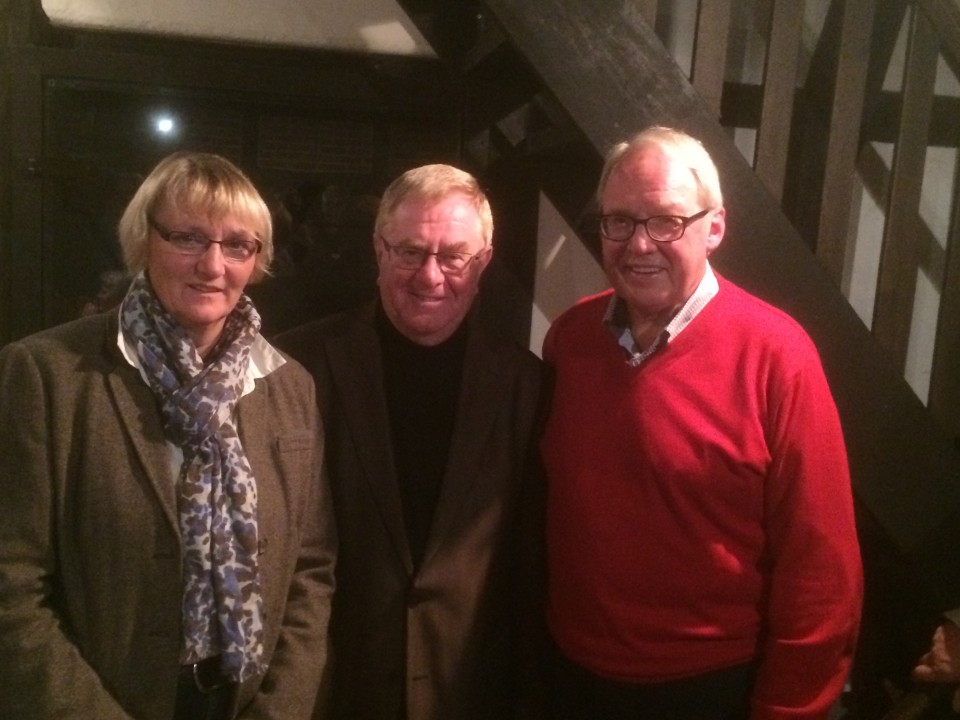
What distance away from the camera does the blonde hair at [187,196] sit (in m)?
1.23

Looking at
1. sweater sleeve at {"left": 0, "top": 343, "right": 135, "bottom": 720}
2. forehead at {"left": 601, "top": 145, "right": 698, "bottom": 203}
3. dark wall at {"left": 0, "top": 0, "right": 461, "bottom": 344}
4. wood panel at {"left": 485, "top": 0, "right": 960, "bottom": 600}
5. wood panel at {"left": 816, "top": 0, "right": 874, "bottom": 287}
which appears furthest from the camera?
dark wall at {"left": 0, "top": 0, "right": 461, "bottom": 344}

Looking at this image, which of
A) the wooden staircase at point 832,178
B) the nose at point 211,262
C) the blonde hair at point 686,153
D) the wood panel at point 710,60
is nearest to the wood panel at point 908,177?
the wooden staircase at point 832,178

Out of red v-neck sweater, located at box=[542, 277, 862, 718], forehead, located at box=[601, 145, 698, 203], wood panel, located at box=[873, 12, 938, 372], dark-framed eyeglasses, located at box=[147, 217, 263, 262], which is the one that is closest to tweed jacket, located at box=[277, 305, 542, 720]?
red v-neck sweater, located at box=[542, 277, 862, 718]

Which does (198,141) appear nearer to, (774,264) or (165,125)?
(165,125)

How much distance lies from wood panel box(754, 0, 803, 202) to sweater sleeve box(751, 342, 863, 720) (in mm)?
560

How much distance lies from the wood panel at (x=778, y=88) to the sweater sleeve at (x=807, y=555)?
560mm

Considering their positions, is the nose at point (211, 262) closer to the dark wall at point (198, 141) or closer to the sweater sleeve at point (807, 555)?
the sweater sleeve at point (807, 555)

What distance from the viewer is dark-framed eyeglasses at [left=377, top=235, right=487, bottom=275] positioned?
1.42 m

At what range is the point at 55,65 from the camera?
2.18 metres

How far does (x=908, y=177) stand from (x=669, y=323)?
81 centimetres

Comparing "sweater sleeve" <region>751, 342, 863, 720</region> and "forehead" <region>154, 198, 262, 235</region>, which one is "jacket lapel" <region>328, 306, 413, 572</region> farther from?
"sweater sleeve" <region>751, 342, 863, 720</region>

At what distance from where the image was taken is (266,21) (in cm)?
231

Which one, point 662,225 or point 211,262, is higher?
point 662,225

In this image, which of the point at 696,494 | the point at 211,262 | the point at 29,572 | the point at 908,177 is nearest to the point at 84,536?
the point at 29,572
